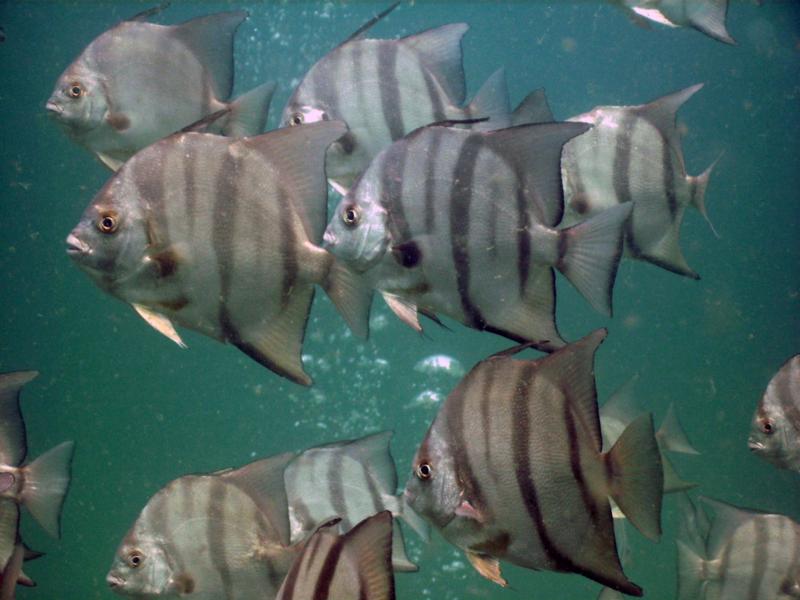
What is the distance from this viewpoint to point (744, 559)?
317 centimetres

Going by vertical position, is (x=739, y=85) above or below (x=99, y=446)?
above

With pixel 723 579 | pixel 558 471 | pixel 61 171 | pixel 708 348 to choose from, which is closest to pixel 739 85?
pixel 708 348

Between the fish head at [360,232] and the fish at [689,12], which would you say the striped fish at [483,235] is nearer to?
the fish head at [360,232]

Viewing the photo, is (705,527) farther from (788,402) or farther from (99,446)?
(99,446)

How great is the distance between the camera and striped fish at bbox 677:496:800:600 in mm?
3055

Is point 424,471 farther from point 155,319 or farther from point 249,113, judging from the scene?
point 249,113

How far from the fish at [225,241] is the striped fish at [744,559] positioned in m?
2.12

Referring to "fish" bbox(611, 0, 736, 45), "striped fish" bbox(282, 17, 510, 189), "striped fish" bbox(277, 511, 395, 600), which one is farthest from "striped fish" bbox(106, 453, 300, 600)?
"fish" bbox(611, 0, 736, 45)

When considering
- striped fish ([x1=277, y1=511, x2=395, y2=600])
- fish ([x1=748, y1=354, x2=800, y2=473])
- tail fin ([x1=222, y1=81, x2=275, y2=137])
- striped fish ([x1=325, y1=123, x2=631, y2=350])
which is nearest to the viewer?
striped fish ([x1=277, y1=511, x2=395, y2=600])

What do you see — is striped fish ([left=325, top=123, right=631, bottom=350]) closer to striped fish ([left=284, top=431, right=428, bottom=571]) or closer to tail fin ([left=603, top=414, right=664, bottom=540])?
tail fin ([left=603, top=414, right=664, bottom=540])

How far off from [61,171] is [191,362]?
8709 millimetres

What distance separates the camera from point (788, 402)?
2.82 meters

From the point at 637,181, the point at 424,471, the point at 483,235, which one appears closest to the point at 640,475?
the point at 424,471

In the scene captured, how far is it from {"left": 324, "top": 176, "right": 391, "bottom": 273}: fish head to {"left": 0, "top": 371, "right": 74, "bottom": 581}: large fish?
4.59 feet
